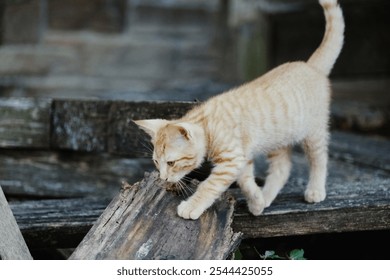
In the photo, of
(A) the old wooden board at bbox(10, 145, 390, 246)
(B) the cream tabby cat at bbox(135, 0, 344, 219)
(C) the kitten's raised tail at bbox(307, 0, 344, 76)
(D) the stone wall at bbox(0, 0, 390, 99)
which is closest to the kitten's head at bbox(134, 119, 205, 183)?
(B) the cream tabby cat at bbox(135, 0, 344, 219)

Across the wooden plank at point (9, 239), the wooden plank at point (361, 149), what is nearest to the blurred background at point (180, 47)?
the wooden plank at point (361, 149)

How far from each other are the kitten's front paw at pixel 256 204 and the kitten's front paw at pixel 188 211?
0.31m

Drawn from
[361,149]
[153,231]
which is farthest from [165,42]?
[153,231]

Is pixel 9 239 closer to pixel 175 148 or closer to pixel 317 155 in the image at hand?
pixel 175 148

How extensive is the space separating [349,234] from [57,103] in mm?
1753

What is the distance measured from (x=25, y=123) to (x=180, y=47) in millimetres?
4964

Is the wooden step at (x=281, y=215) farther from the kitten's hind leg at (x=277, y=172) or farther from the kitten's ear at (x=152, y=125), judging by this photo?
the kitten's ear at (x=152, y=125)

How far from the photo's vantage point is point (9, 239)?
2.60m

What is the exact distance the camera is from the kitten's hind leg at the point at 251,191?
298cm

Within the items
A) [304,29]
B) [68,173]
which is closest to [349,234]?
[68,173]

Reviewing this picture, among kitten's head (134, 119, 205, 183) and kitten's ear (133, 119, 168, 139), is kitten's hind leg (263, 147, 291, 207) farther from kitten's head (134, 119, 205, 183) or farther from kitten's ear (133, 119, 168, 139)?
kitten's ear (133, 119, 168, 139)

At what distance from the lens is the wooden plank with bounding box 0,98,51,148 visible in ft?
13.3

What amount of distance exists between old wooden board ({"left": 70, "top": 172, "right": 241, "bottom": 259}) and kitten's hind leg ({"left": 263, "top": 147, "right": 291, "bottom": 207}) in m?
0.45
